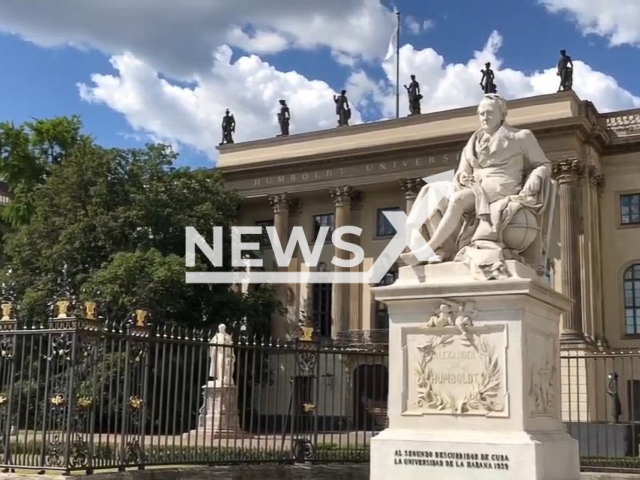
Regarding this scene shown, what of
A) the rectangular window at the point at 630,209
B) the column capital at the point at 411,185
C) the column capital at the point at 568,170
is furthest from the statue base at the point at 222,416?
the rectangular window at the point at 630,209

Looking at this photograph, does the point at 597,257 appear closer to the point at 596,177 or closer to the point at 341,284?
the point at 596,177

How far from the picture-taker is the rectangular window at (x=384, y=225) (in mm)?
43562

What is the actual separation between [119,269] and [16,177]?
11.0 meters

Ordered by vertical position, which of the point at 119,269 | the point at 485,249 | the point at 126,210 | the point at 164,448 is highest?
the point at 126,210

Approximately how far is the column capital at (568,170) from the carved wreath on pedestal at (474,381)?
103ft

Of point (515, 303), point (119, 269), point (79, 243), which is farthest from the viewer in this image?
point (79, 243)

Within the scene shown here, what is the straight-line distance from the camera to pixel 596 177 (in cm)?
4012

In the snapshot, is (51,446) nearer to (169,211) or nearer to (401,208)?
(169,211)

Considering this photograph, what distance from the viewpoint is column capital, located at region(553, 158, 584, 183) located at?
125ft

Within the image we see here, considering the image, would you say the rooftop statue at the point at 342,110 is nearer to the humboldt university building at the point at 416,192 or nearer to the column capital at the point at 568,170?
the humboldt university building at the point at 416,192

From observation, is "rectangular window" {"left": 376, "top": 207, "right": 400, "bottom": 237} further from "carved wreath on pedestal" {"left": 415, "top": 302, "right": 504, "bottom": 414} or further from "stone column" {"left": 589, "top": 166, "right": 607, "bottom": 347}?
"carved wreath on pedestal" {"left": 415, "top": 302, "right": 504, "bottom": 414}

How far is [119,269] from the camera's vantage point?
108 ft

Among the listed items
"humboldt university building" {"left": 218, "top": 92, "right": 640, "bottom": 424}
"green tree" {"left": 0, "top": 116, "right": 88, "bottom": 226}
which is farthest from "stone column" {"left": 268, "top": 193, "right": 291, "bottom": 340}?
"green tree" {"left": 0, "top": 116, "right": 88, "bottom": 226}

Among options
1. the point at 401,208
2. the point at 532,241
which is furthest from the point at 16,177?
the point at 532,241
